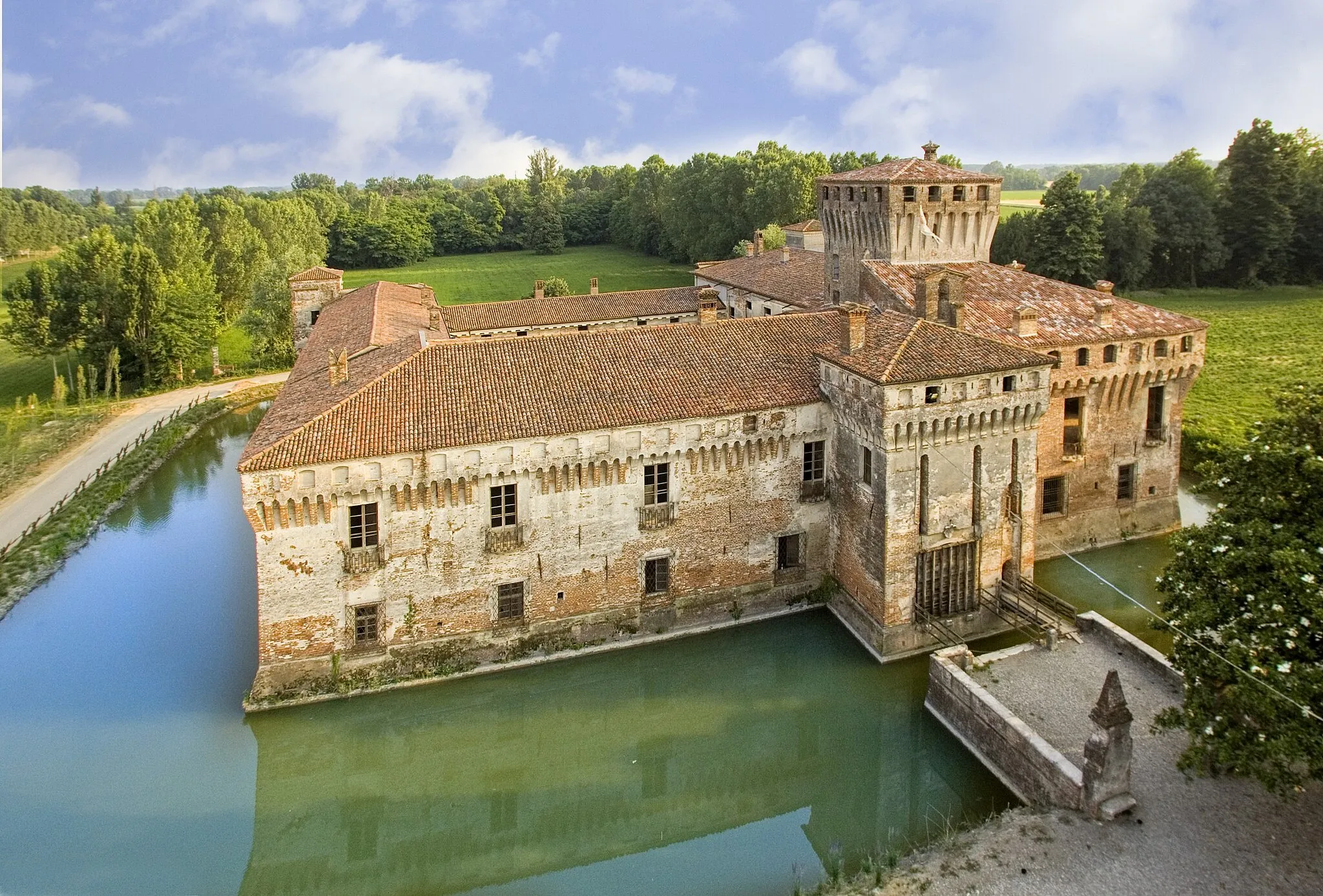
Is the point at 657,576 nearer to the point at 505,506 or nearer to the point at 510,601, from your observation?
the point at 510,601

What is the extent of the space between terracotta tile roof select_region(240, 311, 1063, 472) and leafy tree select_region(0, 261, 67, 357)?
114 feet


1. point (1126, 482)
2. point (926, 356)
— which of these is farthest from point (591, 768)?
point (1126, 482)

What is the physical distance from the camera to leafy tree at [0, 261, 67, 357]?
168 ft

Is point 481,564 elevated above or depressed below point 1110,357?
below

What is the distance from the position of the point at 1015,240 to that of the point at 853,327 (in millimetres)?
55438

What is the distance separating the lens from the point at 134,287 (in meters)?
53.0

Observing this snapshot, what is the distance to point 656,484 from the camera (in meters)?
23.3

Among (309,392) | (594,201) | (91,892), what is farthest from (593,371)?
(594,201)

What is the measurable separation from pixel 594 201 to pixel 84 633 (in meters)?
107

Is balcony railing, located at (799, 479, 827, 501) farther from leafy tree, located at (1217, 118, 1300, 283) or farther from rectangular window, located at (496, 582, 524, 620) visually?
leafy tree, located at (1217, 118, 1300, 283)

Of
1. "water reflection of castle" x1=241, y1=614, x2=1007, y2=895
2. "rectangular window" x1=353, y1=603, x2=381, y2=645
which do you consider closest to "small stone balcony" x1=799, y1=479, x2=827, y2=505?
"water reflection of castle" x1=241, y1=614, x2=1007, y2=895

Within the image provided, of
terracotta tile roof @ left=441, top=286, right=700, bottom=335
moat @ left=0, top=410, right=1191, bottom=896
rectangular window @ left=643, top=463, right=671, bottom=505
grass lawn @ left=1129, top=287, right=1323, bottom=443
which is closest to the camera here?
moat @ left=0, top=410, right=1191, bottom=896

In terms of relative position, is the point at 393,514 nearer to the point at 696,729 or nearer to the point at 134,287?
the point at 696,729

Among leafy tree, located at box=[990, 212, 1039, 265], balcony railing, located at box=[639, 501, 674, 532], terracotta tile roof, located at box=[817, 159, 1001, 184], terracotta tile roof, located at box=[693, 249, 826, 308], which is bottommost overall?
balcony railing, located at box=[639, 501, 674, 532]
